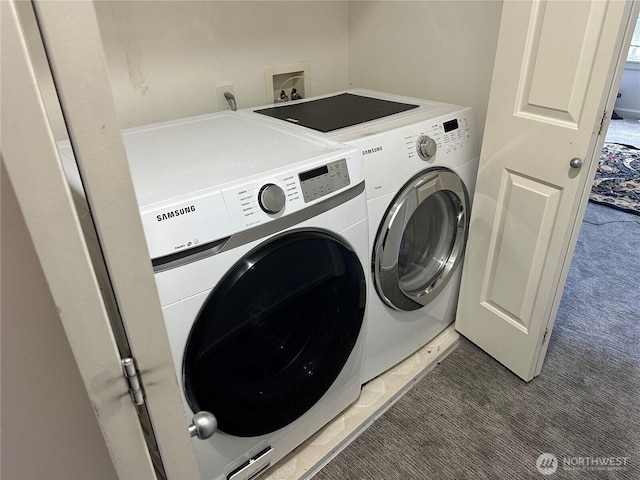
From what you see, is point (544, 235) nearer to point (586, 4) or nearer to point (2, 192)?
point (586, 4)

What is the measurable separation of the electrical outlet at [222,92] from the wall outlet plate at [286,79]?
16cm

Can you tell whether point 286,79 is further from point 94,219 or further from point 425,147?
point 94,219

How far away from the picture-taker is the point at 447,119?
142 cm

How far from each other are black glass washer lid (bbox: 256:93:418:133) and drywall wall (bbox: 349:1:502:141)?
0.74 ft

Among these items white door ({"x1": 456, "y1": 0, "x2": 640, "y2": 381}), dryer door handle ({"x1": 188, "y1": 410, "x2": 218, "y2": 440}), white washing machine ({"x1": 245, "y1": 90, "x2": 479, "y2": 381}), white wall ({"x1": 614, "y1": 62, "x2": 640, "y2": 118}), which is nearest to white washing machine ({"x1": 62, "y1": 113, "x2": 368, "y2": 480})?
white washing machine ({"x1": 245, "y1": 90, "x2": 479, "y2": 381})

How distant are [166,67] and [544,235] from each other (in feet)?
4.30

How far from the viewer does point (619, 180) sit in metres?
3.18

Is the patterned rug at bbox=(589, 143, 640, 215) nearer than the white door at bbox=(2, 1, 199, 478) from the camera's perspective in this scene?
No

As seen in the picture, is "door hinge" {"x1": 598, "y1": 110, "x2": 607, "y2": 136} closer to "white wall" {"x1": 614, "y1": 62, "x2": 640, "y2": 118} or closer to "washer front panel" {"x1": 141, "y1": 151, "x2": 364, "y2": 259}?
"washer front panel" {"x1": 141, "y1": 151, "x2": 364, "y2": 259}

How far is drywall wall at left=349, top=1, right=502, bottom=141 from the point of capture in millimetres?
1547

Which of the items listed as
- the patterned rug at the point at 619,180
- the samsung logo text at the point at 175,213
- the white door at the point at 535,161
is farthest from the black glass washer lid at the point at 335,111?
the patterned rug at the point at 619,180

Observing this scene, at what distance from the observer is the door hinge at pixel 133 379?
0.47m

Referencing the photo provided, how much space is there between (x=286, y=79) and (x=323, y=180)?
92 cm

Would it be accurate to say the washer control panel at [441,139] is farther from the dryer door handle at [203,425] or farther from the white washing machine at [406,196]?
the dryer door handle at [203,425]
